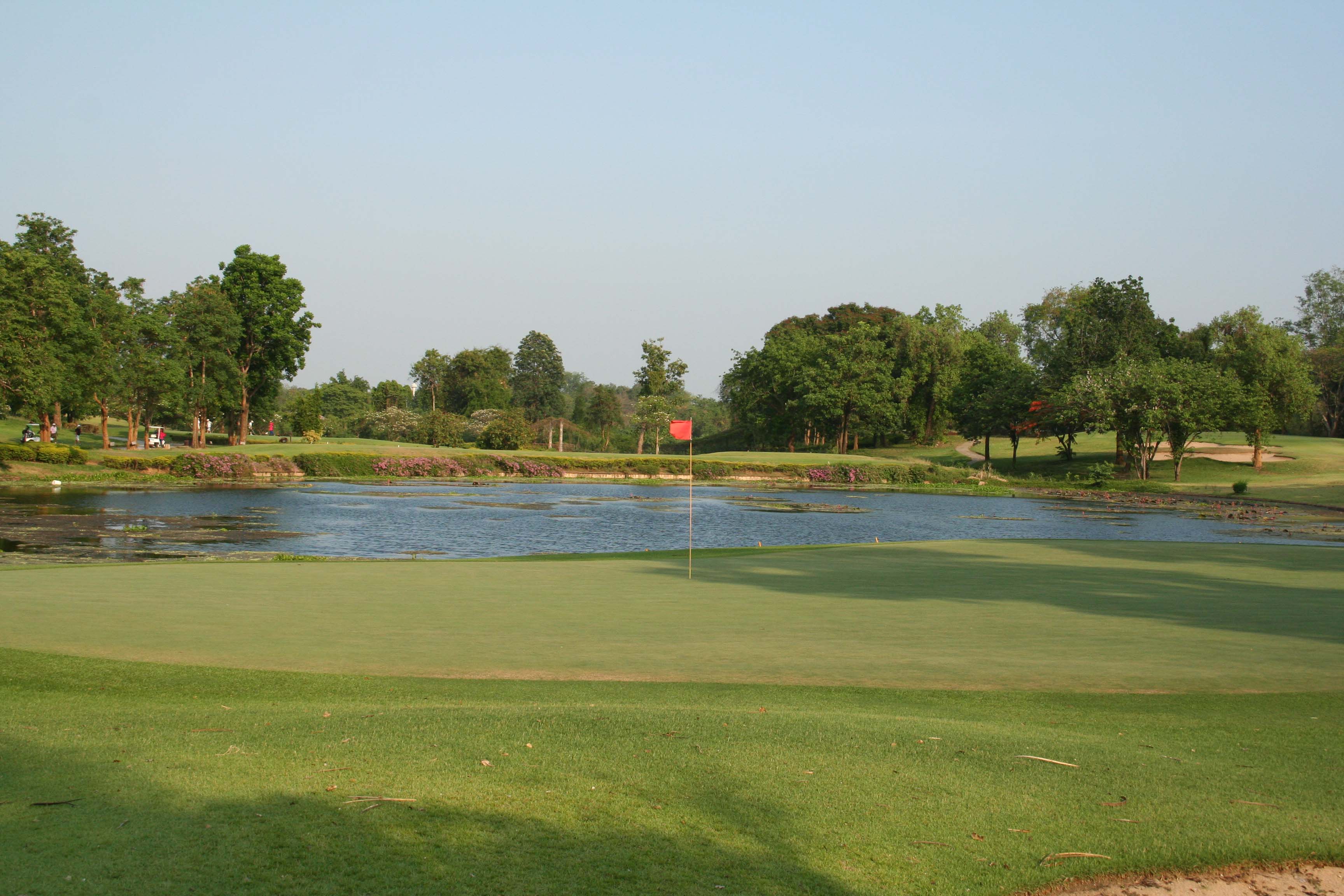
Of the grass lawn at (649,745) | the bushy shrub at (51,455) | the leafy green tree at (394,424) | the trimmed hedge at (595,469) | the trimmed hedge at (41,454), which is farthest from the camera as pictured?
the leafy green tree at (394,424)

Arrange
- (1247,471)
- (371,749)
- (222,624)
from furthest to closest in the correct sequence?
(1247,471) → (222,624) → (371,749)

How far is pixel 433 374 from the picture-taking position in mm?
116938

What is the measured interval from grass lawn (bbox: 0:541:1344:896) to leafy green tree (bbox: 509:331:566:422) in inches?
4747

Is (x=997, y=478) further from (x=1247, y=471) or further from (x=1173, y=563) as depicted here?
(x=1173, y=563)

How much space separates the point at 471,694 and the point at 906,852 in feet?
15.3

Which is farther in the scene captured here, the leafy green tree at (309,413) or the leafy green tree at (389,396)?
the leafy green tree at (389,396)

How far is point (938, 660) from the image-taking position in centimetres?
1023

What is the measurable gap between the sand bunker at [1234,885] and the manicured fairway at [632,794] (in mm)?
91

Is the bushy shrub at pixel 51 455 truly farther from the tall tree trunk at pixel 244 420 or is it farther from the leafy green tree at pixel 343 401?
the leafy green tree at pixel 343 401

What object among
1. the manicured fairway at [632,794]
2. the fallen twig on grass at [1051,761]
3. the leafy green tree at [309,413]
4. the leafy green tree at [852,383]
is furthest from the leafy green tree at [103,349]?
the fallen twig on grass at [1051,761]

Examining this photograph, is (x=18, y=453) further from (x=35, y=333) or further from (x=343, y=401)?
(x=343, y=401)

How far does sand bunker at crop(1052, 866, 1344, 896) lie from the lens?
15.0 ft

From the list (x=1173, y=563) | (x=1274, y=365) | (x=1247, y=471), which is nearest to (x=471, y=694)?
(x=1173, y=563)

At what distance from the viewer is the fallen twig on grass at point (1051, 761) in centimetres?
603
